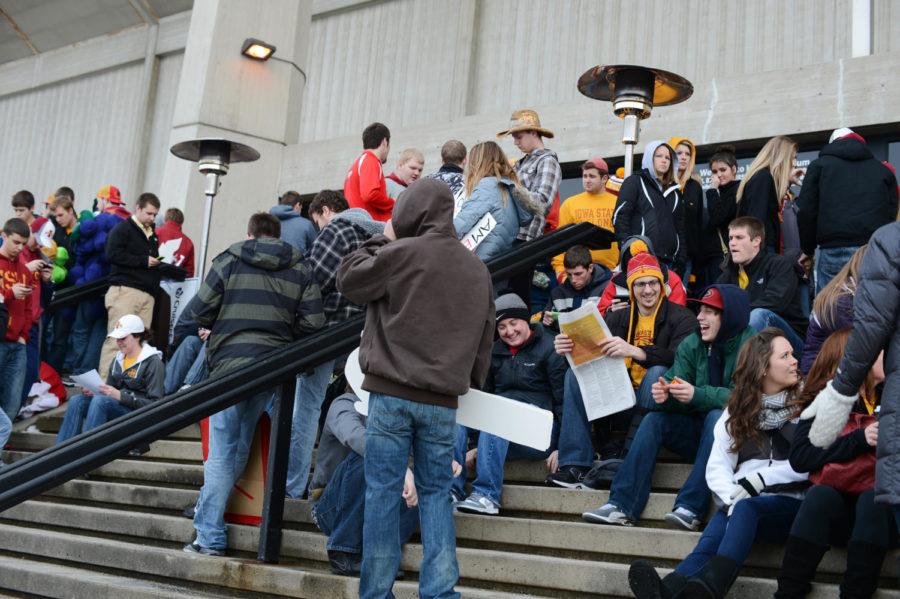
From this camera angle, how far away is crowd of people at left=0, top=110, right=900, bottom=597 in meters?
4.15

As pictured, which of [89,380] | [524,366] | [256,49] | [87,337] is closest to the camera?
[524,366]

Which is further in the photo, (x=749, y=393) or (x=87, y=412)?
(x=87, y=412)

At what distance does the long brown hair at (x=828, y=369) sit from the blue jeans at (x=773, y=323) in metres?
1.52

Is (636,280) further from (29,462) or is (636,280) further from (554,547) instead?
(29,462)

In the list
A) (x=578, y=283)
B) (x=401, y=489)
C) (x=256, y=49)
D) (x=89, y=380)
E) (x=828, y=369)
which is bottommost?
(x=401, y=489)

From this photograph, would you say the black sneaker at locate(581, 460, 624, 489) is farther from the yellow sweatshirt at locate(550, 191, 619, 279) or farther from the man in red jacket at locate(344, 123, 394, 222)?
the yellow sweatshirt at locate(550, 191, 619, 279)

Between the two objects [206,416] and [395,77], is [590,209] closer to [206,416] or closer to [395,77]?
[206,416]

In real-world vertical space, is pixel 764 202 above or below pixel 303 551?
above

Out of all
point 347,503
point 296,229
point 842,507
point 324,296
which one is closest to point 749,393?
point 842,507

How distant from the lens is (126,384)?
7922mm

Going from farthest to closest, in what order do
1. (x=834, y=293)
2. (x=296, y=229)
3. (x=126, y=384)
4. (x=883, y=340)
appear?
(x=296, y=229), (x=126, y=384), (x=834, y=293), (x=883, y=340)

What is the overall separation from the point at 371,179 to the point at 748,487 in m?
4.30

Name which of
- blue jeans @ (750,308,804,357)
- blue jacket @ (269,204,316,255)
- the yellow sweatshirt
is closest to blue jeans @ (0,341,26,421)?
blue jacket @ (269,204,316,255)

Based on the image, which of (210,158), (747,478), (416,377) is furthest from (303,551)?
(210,158)
